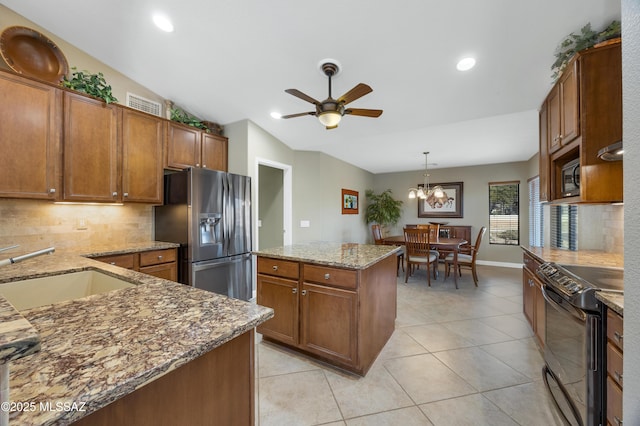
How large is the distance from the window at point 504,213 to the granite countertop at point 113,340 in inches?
260

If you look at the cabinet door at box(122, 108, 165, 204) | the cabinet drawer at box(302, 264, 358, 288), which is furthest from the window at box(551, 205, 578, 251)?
the cabinet door at box(122, 108, 165, 204)

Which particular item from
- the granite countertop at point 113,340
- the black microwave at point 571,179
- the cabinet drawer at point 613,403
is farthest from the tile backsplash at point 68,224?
the black microwave at point 571,179

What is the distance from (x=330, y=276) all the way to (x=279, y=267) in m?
0.50

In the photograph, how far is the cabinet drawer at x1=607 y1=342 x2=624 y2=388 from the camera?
3.53ft

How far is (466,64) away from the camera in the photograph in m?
2.41

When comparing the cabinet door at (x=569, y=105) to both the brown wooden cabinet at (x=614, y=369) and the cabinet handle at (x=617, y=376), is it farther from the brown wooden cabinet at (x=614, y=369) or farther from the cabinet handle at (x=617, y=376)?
the cabinet handle at (x=617, y=376)

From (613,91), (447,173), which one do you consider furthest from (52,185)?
(447,173)

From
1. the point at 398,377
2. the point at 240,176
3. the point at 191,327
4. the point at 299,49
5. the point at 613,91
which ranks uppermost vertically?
the point at 299,49

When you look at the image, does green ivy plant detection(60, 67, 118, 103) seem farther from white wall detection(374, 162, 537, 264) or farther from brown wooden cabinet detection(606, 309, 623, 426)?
white wall detection(374, 162, 537, 264)

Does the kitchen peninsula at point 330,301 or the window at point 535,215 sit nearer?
the kitchen peninsula at point 330,301

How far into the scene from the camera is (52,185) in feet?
7.61

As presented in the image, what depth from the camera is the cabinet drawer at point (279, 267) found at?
7.02ft

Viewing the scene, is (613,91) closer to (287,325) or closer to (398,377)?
(398,377)

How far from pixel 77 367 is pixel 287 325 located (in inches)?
70.0
